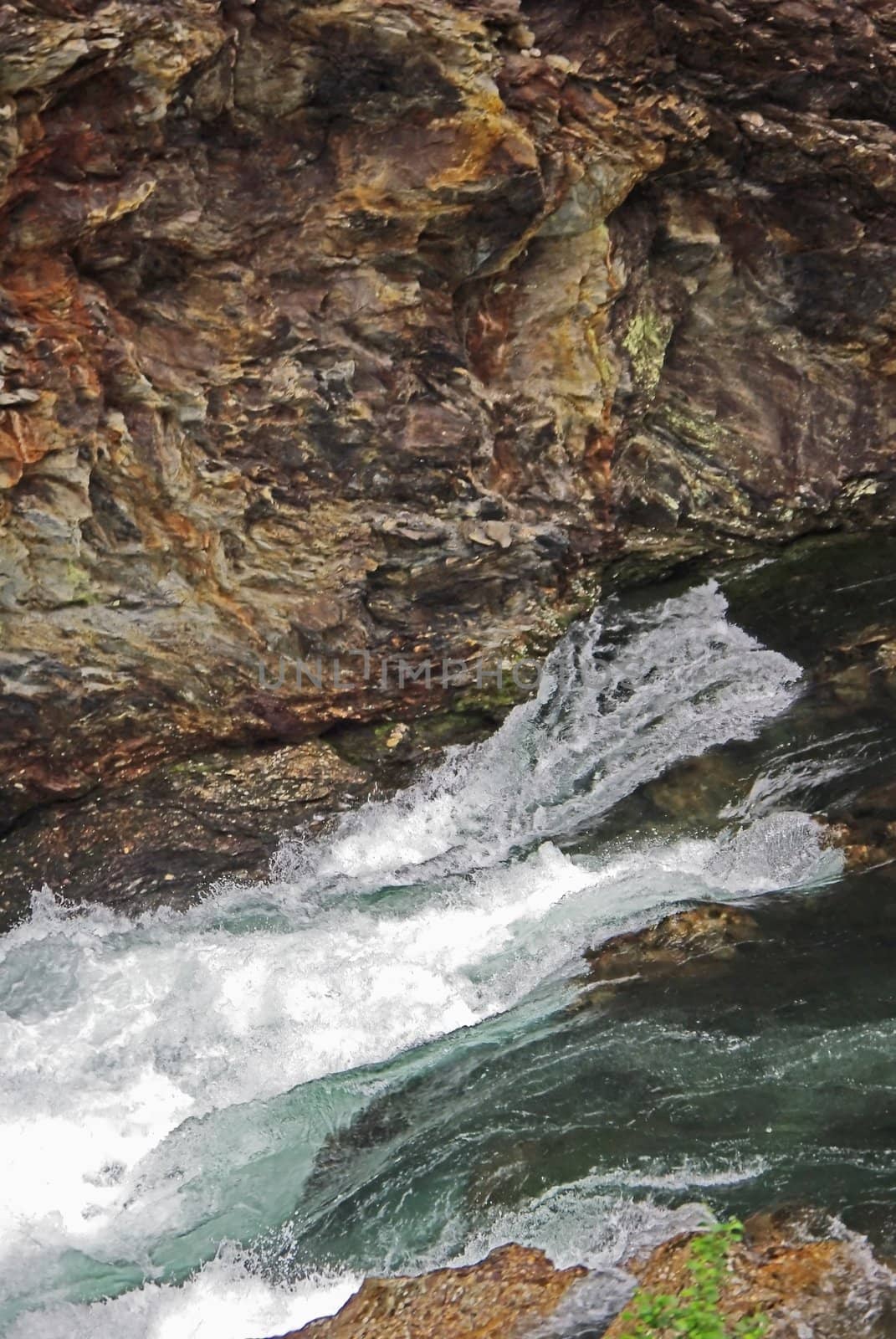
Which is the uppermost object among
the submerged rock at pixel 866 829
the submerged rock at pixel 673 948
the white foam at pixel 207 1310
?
the submerged rock at pixel 866 829

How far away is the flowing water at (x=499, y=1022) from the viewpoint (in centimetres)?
522

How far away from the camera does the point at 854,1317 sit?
431 centimetres

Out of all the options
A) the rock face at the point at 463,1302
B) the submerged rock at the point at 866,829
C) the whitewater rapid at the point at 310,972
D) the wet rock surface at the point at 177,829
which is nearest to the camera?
the rock face at the point at 463,1302

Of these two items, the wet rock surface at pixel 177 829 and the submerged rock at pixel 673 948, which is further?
the wet rock surface at pixel 177 829

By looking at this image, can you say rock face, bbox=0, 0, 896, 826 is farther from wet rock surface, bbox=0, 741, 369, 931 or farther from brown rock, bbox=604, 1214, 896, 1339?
brown rock, bbox=604, 1214, 896, 1339

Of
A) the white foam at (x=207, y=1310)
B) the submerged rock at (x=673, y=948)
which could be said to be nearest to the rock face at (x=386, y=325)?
the submerged rock at (x=673, y=948)

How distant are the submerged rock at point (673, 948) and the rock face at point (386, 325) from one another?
2.22 meters

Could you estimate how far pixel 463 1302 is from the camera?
4750mm

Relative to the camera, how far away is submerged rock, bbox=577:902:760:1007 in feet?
20.3

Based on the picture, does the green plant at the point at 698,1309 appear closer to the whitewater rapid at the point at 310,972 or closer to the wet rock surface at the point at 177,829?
the whitewater rapid at the point at 310,972

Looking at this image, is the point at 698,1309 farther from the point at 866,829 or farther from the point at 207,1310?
the point at 866,829

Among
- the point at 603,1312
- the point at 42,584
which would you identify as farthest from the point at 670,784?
the point at 42,584

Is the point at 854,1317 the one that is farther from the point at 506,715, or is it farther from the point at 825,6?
the point at 825,6

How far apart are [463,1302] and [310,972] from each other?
2270 mm
